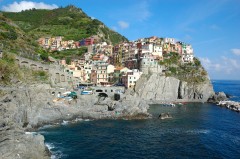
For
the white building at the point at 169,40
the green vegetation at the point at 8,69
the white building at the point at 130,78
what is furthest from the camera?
the white building at the point at 169,40

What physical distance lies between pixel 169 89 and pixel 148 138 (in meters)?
47.6

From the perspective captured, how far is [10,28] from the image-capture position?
316 feet

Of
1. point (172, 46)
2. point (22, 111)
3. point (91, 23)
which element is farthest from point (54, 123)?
point (91, 23)

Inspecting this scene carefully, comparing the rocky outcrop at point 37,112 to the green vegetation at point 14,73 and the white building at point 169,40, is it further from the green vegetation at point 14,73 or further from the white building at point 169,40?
the white building at point 169,40

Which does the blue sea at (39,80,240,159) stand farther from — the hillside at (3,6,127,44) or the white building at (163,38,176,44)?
the hillside at (3,6,127,44)

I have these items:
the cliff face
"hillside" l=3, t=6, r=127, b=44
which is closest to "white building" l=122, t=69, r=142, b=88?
the cliff face

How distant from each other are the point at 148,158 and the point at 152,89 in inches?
2118

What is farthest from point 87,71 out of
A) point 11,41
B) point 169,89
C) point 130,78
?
point 169,89

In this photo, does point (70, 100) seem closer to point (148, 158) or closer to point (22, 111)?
point (22, 111)

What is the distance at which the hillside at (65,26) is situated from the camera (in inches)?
5861

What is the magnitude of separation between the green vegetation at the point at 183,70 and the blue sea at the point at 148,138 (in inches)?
1303

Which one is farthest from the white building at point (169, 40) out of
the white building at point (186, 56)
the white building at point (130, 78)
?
the white building at point (130, 78)

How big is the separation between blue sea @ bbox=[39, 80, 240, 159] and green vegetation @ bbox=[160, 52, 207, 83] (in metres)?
33.1

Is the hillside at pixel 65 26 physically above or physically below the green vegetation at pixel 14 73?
above
